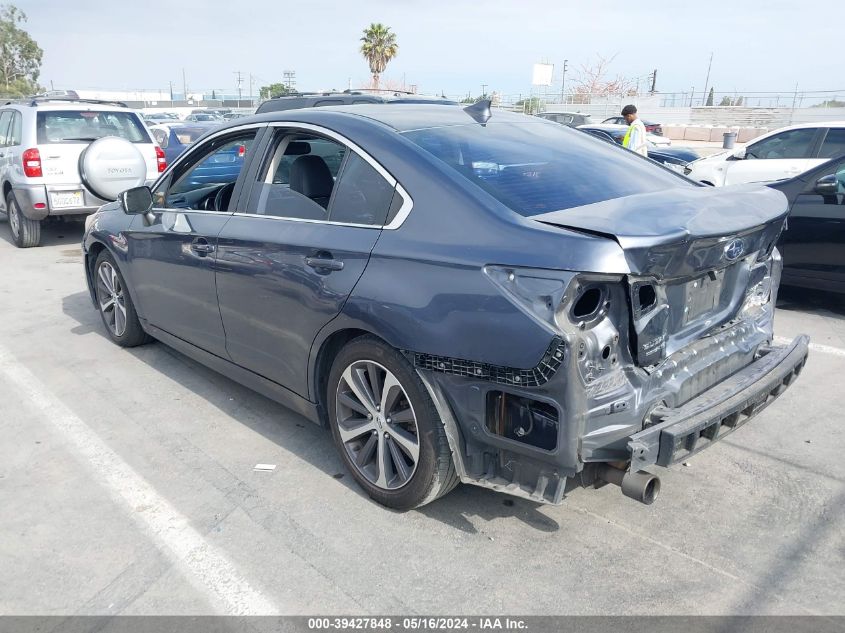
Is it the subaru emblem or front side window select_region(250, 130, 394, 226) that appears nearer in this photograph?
the subaru emblem

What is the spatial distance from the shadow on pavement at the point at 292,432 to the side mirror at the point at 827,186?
15.1 ft

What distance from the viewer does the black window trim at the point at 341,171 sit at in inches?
120

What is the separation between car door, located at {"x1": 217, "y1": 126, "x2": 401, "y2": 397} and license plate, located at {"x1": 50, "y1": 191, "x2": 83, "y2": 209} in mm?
6518

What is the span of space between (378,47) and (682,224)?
50.6m

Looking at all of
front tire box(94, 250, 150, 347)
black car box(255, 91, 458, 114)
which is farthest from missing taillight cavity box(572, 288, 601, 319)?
black car box(255, 91, 458, 114)

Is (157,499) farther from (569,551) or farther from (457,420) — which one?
(569,551)

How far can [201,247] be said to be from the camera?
13.5ft

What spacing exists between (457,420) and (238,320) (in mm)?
1643

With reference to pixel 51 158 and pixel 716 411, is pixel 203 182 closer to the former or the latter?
pixel 716 411

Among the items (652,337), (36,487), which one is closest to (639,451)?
(652,337)

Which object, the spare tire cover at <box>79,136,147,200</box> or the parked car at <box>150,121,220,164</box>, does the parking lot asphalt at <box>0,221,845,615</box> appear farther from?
the parked car at <box>150,121,220,164</box>

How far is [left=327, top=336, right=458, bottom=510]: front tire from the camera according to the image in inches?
116

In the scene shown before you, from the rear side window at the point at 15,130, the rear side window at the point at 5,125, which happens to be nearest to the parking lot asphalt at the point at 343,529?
the rear side window at the point at 15,130

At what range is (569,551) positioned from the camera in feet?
9.78
